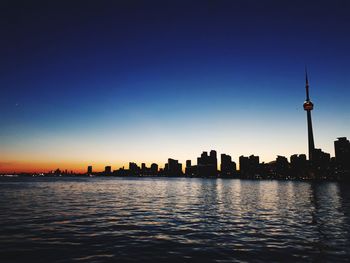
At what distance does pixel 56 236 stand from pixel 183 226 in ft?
39.6

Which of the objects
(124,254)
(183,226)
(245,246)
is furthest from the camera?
(183,226)

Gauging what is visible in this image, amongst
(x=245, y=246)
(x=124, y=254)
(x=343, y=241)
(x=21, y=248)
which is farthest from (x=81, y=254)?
(x=343, y=241)

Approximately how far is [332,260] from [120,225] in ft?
63.7

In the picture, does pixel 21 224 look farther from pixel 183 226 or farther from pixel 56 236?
pixel 183 226

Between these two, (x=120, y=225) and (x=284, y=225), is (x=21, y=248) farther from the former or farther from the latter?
(x=284, y=225)

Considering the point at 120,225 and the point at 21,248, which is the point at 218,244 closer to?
the point at 120,225

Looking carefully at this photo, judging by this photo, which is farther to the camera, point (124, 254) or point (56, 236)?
point (56, 236)

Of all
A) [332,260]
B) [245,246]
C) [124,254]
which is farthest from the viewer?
[245,246]

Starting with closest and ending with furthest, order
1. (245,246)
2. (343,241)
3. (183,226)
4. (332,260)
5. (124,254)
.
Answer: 1. (332,260)
2. (124,254)
3. (245,246)
4. (343,241)
5. (183,226)

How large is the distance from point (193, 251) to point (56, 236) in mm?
11769

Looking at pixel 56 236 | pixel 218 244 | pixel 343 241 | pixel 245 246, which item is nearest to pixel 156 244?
pixel 218 244

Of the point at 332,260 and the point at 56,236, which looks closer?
the point at 332,260

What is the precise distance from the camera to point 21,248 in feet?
64.3

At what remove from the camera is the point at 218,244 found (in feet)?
70.6
